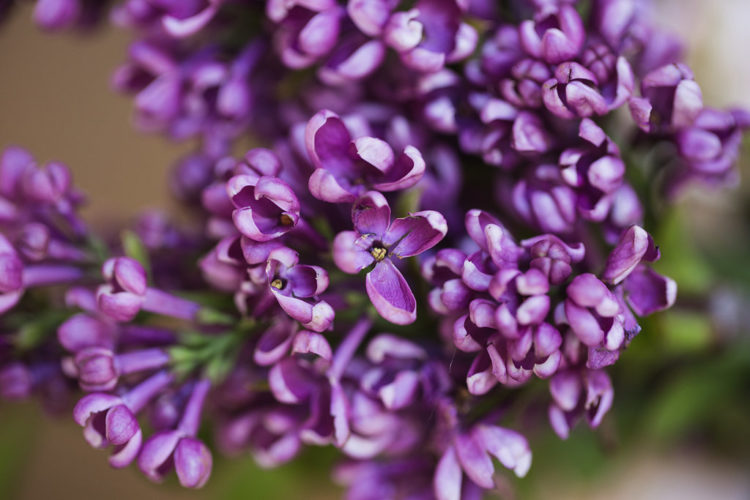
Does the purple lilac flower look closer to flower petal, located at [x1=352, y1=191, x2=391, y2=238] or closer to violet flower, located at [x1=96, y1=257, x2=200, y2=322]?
flower petal, located at [x1=352, y1=191, x2=391, y2=238]

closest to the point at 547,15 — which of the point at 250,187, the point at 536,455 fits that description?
the point at 250,187

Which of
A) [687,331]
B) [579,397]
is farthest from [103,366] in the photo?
[687,331]

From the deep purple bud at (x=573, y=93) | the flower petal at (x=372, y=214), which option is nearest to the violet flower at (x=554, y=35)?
the deep purple bud at (x=573, y=93)

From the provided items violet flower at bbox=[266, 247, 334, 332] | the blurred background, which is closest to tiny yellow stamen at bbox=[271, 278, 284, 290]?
violet flower at bbox=[266, 247, 334, 332]

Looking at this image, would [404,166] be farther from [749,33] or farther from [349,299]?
[749,33]

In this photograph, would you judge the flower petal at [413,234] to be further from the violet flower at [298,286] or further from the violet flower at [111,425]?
the violet flower at [111,425]

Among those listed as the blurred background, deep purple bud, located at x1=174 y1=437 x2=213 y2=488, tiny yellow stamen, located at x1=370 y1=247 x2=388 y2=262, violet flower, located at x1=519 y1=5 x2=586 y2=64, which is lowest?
the blurred background
